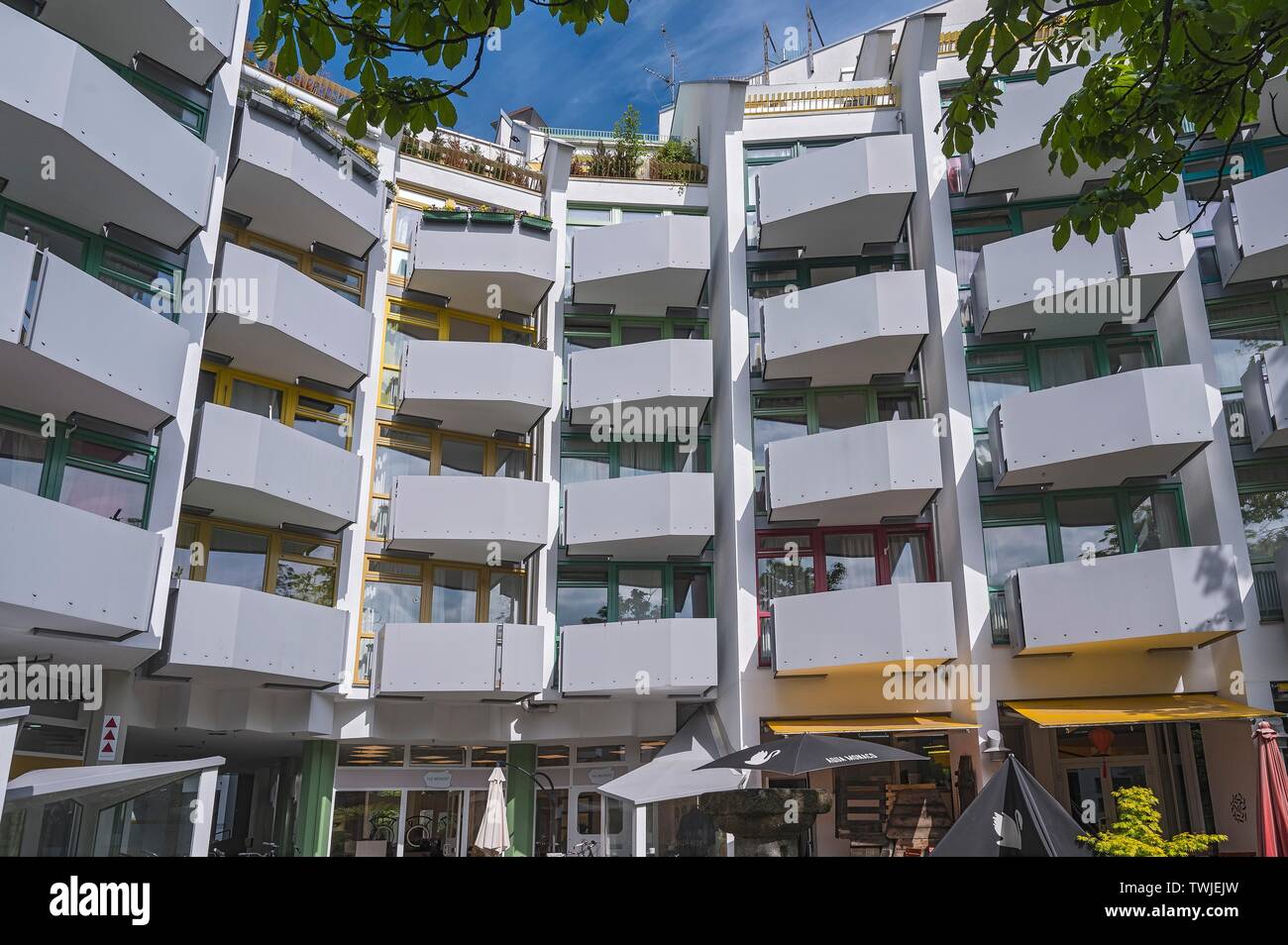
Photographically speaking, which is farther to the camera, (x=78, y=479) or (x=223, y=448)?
(x=223, y=448)

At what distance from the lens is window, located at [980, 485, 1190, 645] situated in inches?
739

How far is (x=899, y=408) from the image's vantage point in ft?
69.8

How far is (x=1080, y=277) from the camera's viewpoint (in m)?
18.8

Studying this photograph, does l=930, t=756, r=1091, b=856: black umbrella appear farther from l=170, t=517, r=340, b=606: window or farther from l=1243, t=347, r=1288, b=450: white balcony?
l=170, t=517, r=340, b=606: window

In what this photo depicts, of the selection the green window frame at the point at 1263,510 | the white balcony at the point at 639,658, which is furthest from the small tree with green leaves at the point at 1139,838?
the white balcony at the point at 639,658

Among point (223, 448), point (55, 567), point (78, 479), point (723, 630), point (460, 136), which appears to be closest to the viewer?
point (55, 567)

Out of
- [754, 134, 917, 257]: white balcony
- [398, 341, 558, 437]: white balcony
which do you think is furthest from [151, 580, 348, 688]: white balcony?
[754, 134, 917, 257]: white balcony

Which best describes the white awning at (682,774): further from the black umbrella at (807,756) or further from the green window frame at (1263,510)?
the green window frame at (1263,510)

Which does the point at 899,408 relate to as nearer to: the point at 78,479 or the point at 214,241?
the point at 214,241

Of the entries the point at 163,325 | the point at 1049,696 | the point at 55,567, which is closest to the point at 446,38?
the point at 55,567

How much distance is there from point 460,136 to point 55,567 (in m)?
17.1

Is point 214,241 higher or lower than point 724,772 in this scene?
higher

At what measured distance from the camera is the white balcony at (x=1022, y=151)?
1964 cm

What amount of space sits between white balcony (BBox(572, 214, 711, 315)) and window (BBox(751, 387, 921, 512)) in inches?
123
